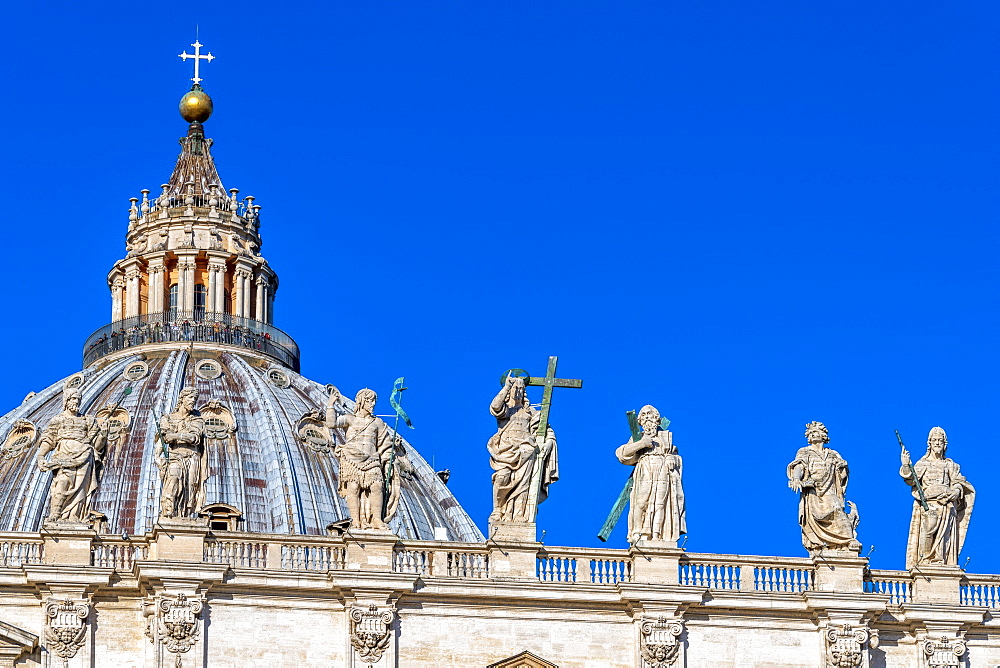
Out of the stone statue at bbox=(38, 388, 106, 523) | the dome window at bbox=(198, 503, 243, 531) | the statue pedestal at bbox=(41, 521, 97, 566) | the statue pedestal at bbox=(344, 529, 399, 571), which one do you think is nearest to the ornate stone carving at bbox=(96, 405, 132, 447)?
the dome window at bbox=(198, 503, 243, 531)

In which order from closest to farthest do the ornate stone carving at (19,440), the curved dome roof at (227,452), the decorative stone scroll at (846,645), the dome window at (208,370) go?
the decorative stone scroll at (846,645), the curved dome roof at (227,452), the ornate stone carving at (19,440), the dome window at (208,370)

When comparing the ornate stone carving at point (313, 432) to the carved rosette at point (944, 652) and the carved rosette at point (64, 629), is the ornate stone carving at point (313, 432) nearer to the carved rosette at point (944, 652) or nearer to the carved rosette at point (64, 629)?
the carved rosette at point (944, 652)

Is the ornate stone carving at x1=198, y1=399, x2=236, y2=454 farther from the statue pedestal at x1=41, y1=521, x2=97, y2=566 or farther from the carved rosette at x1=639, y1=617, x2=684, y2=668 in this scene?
the carved rosette at x1=639, y1=617, x2=684, y2=668

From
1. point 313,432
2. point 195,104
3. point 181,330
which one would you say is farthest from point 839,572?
point 195,104

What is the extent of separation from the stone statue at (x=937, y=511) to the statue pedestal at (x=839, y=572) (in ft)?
5.14

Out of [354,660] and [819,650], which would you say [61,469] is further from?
[819,650]

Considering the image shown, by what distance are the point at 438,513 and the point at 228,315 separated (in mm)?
14406

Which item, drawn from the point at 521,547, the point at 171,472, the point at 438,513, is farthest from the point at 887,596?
the point at 438,513

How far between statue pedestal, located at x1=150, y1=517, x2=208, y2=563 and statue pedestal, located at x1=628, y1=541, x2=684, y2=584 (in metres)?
9.36

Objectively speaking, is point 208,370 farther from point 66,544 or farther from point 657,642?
point 657,642

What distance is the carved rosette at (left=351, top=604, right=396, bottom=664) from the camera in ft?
219

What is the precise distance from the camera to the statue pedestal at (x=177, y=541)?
66.6 m

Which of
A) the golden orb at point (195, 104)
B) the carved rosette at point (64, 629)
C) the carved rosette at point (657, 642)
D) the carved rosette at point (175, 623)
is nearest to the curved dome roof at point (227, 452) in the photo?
the golden orb at point (195, 104)

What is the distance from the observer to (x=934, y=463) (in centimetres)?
7038
